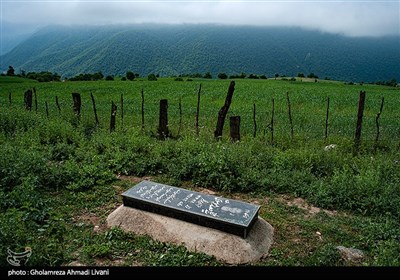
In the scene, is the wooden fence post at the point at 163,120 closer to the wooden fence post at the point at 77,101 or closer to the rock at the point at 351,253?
the wooden fence post at the point at 77,101

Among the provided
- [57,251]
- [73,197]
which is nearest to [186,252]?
[57,251]

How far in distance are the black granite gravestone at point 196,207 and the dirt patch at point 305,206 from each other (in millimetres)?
1729

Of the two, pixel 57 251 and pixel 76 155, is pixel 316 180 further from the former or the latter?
pixel 76 155

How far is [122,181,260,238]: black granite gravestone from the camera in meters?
5.71

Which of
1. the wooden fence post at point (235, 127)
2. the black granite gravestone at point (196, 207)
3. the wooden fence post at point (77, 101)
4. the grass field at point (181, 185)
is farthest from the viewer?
the wooden fence post at point (77, 101)

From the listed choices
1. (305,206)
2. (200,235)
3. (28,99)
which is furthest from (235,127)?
(28,99)

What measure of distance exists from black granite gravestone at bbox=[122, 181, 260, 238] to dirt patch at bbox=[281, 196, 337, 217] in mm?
1729

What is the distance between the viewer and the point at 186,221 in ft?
19.9

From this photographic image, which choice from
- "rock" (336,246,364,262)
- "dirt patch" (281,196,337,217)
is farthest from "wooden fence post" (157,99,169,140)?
"rock" (336,246,364,262)

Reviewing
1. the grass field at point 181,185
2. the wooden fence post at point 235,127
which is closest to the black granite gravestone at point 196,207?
the grass field at point 181,185

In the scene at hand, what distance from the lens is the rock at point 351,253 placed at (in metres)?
5.42

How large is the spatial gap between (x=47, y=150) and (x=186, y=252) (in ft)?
22.5

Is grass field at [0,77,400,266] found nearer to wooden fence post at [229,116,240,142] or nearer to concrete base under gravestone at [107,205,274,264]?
concrete base under gravestone at [107,205,274,264]

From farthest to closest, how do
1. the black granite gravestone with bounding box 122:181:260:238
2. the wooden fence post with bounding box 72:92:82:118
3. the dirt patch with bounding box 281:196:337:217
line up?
the wooden fence post with bounding box 72:92:82:118 < the dirt patch with bounding box 281:196:337:217 < the black granite gravestone with bounding box 122:181:260:238
